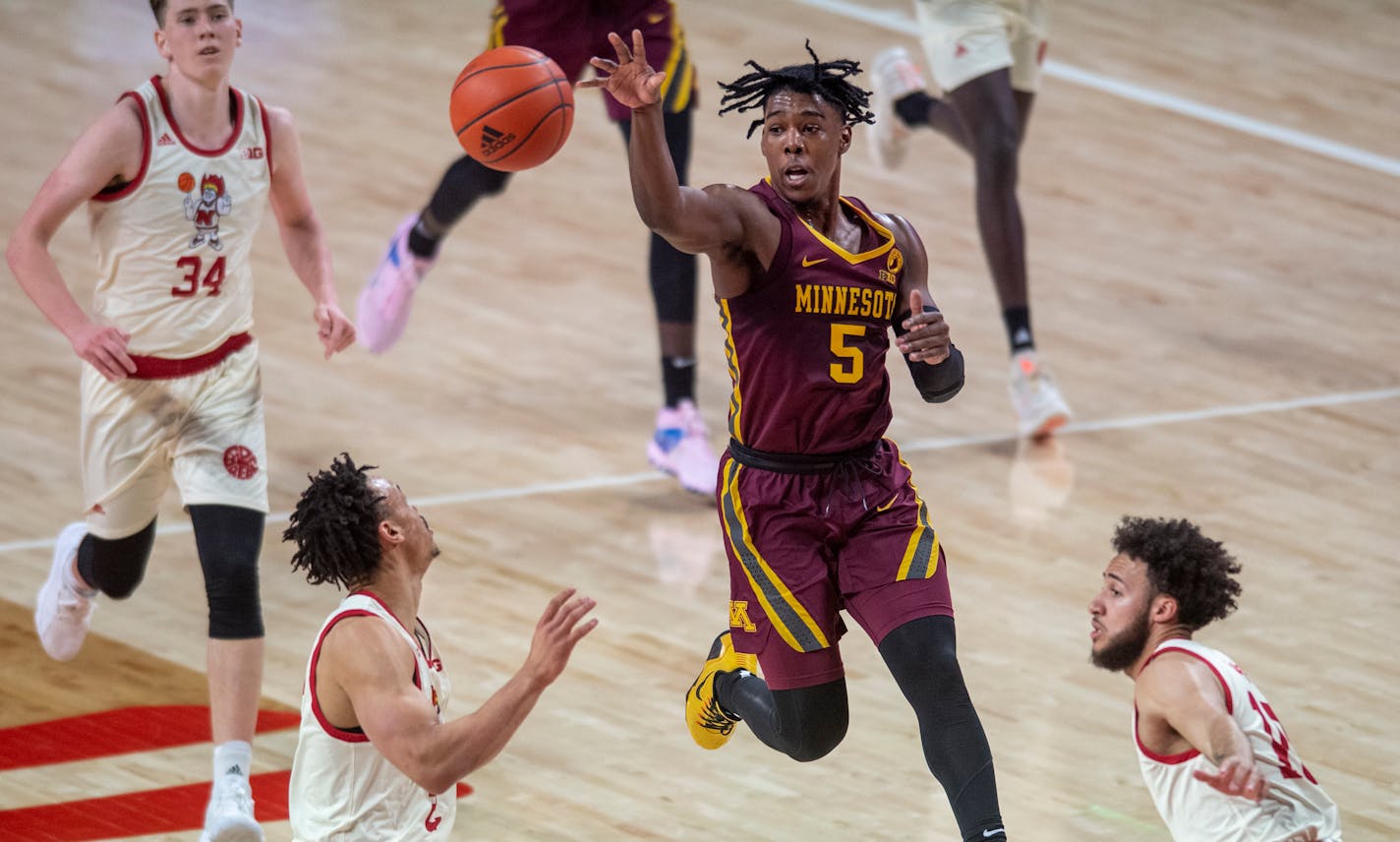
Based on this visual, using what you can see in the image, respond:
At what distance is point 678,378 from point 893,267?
318cm

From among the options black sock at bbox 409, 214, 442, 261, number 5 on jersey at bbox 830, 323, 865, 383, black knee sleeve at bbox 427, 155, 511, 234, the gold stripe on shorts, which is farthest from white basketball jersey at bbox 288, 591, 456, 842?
black sock at bbox 409, 214, 442, 261

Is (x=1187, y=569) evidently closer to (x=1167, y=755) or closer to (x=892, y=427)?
(x=1167, y=755)

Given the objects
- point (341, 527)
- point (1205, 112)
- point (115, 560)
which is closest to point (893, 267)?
point (341, 527)

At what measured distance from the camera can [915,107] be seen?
9.79 m

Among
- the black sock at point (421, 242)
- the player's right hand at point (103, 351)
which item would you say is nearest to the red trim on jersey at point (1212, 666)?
the player's right hand at point (103, 351)

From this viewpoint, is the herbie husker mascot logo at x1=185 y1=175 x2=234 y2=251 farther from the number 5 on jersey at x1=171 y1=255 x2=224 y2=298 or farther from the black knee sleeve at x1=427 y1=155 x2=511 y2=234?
the black knee sleeve at x1=427 y1=155 x2=511 y2=234

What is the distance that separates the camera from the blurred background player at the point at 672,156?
8.00 meters

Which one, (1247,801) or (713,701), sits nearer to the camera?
(1247,801)

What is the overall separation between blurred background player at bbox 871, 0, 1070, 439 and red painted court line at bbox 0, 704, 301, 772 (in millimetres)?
3669

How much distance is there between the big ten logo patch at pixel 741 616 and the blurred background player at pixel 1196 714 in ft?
2.92

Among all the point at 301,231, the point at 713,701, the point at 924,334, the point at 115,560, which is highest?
the point at 924,334

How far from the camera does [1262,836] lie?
4.34m

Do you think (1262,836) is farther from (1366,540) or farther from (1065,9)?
(1065,9)

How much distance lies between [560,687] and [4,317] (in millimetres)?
4102
